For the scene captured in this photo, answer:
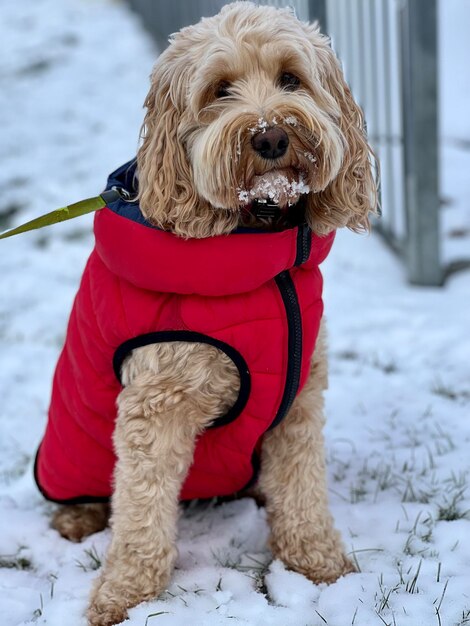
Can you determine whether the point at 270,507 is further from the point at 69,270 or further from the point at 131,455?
the point at 69,270

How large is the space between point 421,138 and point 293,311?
2861 millimetres

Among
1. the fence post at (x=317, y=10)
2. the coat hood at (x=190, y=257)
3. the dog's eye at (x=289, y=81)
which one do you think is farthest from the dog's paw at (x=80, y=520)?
the fence post at (x=317, y=10)

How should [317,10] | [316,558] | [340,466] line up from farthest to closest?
[317,10] → [340,466] → [316,558]

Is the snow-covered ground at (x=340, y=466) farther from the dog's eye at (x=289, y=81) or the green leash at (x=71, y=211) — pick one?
the dog's eye at (x=289, y=81)

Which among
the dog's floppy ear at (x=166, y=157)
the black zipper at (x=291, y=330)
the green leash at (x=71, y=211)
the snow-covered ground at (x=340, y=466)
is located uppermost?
the dog's floppy ear at (x=166, y=157)

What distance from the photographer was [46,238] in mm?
6395

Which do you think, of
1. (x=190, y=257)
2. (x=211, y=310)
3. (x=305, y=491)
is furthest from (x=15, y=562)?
(x=190, y=257)

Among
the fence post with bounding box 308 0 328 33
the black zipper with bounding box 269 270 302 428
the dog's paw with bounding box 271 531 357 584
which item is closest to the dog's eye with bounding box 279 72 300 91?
the black zipper with bounding box 269 270 302 428

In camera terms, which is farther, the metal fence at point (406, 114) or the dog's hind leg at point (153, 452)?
the metal fence at point (406, 114)

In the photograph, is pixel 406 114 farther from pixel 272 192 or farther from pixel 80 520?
pixel 80 520

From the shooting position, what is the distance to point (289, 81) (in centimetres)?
245

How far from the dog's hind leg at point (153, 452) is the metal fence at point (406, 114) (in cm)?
250

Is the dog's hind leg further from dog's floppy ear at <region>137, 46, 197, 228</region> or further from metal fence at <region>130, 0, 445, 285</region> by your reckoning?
metal fence at <region>130, 0, 445, 285</region>

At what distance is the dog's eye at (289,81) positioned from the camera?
244 centimetres
